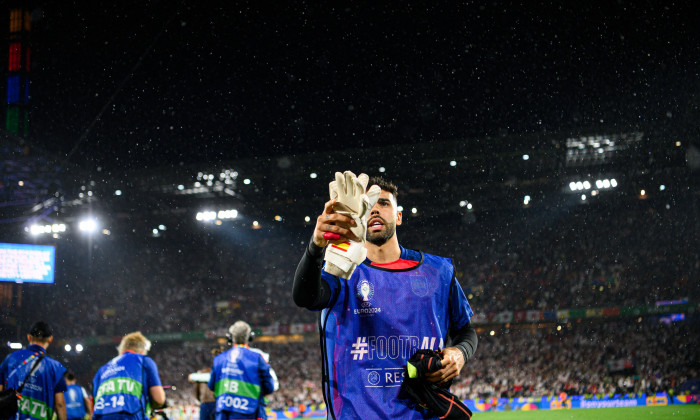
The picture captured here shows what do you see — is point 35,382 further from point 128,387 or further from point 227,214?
point 227,214

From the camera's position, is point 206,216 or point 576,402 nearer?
point 576,402

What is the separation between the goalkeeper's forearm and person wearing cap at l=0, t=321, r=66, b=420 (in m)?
4.72

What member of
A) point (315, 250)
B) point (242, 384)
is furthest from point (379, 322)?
point (242, 384)

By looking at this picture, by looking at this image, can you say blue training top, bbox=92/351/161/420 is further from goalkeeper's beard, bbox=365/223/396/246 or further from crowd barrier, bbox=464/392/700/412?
crowd barrier, bbox=464/392/700/412

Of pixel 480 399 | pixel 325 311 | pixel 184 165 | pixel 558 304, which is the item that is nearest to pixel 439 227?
pixel 558 304

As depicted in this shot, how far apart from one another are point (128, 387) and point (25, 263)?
58.7 feet

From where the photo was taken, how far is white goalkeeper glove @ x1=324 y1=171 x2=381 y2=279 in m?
2.17

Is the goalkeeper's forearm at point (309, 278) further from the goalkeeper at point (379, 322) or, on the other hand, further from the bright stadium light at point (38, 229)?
the bright stadium light at point (38, 229)

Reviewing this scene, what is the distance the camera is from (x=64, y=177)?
85.4 ft

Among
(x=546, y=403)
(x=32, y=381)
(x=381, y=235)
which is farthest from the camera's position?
(x=546, y=403)

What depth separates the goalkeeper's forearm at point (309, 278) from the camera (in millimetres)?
2301

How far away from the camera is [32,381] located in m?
5.91

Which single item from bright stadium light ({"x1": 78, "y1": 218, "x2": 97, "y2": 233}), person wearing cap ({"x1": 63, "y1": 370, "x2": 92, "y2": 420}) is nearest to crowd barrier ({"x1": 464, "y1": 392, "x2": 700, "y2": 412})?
person wearing cap ({"x1": 63, "y1": 370, "x2": 92, "y2": 420})

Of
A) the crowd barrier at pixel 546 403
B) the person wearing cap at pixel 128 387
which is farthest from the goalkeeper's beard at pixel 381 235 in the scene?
the crowd barrier at pixel 546 403
